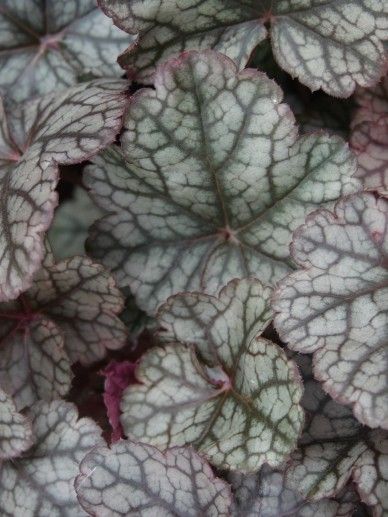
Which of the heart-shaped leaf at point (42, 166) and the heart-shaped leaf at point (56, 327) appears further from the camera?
the heart-shaped leaf at point (56, 327)

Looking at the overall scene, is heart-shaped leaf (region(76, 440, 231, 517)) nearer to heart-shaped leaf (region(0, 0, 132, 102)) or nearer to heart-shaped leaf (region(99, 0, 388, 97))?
heart-shaped leaf (region(99, 0, 388, 97))

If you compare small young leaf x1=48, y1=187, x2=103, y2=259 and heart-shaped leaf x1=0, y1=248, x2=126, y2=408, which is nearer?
heart-shaped leaf x1=0, y1=248, x2=126, y2=408

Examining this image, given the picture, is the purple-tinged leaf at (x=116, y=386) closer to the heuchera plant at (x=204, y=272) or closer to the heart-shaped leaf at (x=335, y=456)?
the heuchera plant at (x=204, y=272)

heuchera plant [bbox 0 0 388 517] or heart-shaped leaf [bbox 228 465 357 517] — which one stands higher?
heuchera plant [bbox 0 0 388 517]

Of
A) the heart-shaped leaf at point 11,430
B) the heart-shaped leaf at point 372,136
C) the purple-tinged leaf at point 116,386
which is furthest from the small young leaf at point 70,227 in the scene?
the heart-shaped leaf at point 372,136

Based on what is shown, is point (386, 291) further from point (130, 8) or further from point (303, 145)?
point (130, 8)

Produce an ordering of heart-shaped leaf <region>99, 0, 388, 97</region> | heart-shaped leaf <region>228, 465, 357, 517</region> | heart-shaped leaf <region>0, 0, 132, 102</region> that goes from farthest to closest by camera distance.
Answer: heart-shaped leaf <region>0, 0, 132, 102</region> < heart-shaped leaf <region>99, 0, 388, 97</region> < heart-shaped leaf <region>228, 465, 357, 517</region>

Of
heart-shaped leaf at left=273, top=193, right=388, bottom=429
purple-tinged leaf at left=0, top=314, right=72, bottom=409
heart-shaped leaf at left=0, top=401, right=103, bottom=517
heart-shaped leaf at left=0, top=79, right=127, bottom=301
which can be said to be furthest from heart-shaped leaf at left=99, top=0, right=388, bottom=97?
heart-shaped leaf at left=0, top=401, right=103, bottom=517
